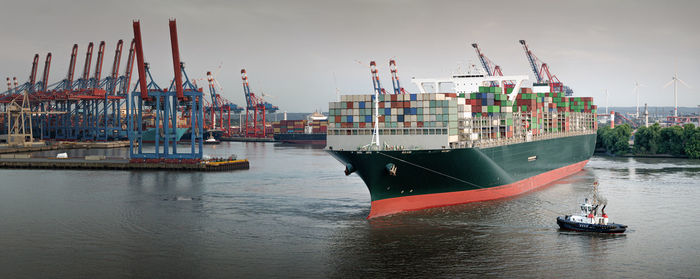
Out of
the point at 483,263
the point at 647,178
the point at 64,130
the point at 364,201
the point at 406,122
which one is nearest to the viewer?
the point at 483,263

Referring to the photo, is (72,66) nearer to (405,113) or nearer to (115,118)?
(115,118)

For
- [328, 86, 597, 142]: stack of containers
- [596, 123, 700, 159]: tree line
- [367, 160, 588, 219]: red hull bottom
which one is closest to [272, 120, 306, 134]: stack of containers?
[596, 123, 700, 159]: tree line

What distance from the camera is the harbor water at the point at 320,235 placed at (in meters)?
28.2

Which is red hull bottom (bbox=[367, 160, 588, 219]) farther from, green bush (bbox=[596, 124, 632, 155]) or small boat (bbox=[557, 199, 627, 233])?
green bush (bbox=[596, 124, 632, 155])

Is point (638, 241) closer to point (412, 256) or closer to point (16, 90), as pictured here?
point (412, 256)

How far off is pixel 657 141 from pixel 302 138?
90.7 metres

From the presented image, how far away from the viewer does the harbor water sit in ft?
92.5

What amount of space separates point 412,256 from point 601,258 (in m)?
9.05

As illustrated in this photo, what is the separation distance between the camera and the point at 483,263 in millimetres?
29031

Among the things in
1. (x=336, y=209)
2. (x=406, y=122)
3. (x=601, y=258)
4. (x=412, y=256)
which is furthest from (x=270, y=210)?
(x=601, y=258)

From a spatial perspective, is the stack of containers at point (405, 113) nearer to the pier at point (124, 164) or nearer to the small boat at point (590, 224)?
the small boat at point (590, 224)

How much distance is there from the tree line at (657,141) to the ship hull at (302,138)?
239 ft

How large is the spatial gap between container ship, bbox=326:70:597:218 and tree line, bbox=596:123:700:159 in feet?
167

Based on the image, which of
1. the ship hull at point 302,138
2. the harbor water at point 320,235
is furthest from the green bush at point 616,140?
the ship hull at point 302,138
